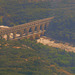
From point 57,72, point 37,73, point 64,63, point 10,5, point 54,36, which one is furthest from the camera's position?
point 10,5

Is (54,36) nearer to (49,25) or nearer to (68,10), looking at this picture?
(49,25)

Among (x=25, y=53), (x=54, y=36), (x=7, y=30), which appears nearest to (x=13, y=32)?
(x=7, y=30)

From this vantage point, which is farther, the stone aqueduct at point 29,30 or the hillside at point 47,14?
the hillside at point 47,14

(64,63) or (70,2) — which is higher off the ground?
(70,2)

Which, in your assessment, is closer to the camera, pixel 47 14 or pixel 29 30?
pixel 29 30

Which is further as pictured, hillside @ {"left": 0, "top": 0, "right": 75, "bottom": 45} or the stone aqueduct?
hillside @ {"left": 0, "top": 0, "right": 75, "bottom": 45}

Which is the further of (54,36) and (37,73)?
(54,36)

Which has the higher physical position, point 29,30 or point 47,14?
point 47,14

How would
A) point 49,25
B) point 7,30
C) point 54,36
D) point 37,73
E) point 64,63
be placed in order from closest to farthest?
point 37,73, point 64,63, point 7,30, point 54,36, point 49,25
